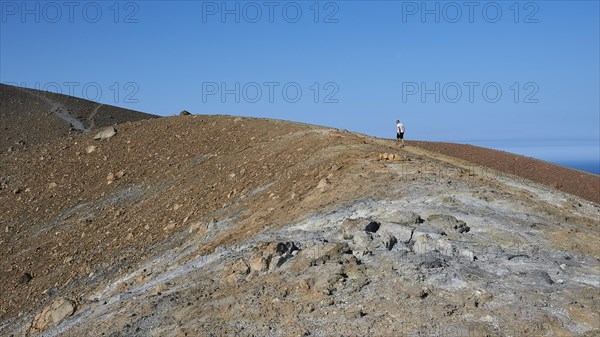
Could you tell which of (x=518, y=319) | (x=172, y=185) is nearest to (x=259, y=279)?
(x=518, y=319)

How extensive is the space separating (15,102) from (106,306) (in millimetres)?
54081

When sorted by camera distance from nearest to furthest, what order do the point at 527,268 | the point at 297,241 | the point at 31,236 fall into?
the point at 527,268
the point at 297,241
the point at 31,236

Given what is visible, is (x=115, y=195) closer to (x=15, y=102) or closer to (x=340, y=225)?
(x=340, y=225)

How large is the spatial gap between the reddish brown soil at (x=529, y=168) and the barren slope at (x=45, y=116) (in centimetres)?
3156

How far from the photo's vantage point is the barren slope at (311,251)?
10594mm

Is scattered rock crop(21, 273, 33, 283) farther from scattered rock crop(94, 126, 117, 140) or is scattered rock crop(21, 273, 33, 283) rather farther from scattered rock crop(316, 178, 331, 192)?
scattered rock crop(94, 126, 117, 140)

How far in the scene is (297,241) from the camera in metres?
13.4

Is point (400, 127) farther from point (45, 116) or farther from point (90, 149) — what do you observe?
point (45, 116)

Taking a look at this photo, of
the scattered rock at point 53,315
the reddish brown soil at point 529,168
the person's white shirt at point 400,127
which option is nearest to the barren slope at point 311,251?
the scattered rock at point 53,315

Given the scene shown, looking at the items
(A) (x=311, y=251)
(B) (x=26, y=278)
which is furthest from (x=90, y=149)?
(A) (x=311, y=251)

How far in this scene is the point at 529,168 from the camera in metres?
39.8

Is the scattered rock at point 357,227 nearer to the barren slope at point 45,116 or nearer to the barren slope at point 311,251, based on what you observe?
the barren slope at point 311,251

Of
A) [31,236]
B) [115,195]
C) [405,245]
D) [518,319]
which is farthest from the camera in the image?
[115,195]

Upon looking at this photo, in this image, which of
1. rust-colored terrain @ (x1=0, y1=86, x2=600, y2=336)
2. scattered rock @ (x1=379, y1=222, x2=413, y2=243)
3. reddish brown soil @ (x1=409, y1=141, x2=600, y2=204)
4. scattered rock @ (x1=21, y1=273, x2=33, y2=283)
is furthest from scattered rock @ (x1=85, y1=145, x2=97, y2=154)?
reddish brown soil @ (x1=409, y1=141, x2=600, y2=204)
